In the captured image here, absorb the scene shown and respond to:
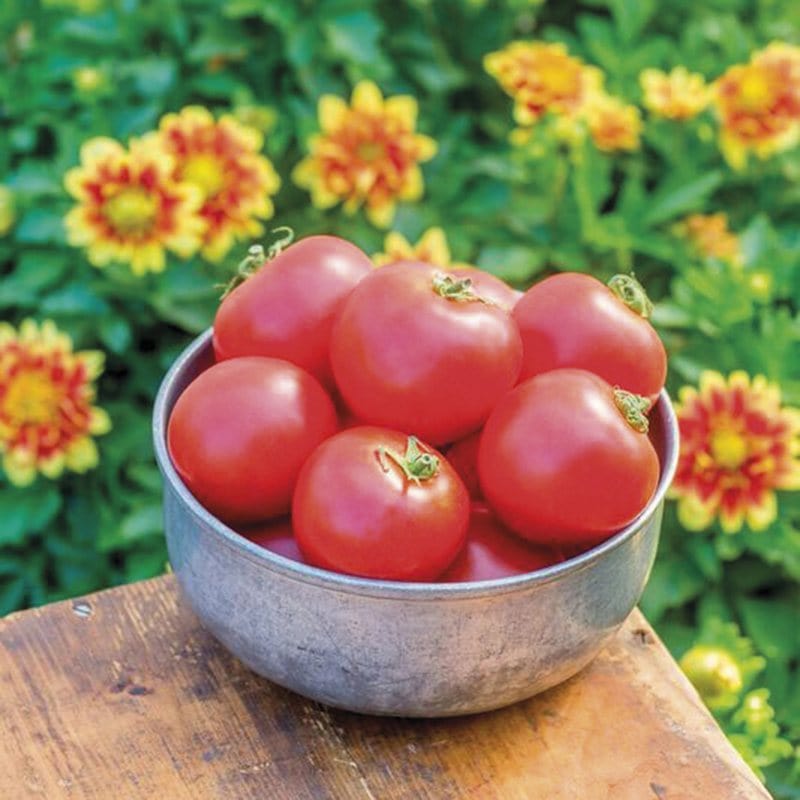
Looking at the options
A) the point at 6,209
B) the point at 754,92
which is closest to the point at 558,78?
the point at 754,92

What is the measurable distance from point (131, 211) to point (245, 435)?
0.91m

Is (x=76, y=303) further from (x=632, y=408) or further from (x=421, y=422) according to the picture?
(x=632, y=408)

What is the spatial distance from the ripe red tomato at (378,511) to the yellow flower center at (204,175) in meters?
1.02

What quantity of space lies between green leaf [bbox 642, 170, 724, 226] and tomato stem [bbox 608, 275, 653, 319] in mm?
1001

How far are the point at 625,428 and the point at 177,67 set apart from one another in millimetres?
1513

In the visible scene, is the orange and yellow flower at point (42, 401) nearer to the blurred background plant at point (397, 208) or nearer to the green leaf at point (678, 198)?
the blurred background plant at point (397, 208)

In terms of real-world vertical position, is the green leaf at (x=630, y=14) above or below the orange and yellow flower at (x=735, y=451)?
above

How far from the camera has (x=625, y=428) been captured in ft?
3.54

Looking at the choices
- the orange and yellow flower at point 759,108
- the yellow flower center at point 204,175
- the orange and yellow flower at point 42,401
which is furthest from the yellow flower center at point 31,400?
the orange and yellow flower at point 759,108

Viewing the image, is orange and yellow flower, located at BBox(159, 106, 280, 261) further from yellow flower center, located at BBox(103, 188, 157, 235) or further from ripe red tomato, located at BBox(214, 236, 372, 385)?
ripe red tomato, located at BBox(214, 236, 372, 385)

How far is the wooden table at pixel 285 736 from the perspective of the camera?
1129mm

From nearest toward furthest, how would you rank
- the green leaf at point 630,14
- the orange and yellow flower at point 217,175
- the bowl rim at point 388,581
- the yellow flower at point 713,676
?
the bowl rim at point 388,581, the yellow flower at point 713,676, the orange and yellow flower at point 217,175, the green leaf at point 630,14

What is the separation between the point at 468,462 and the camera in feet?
3.84

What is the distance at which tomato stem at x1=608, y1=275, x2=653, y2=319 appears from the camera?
3.95 ft
